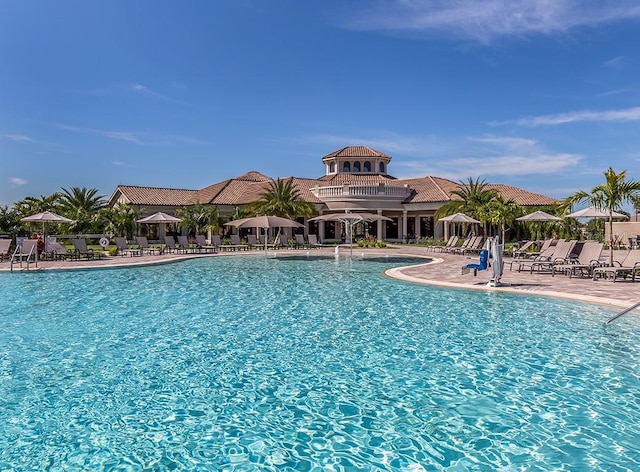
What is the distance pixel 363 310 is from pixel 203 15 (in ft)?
48.4

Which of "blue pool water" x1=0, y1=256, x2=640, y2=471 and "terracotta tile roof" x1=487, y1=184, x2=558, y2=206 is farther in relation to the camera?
"terracotta tile roof" x1=487, y1=184, x2=558, y2=206

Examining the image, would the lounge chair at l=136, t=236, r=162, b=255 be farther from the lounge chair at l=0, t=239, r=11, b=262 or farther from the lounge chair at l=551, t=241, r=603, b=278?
the lounge chair at l=551, t=241, r=603, b=278

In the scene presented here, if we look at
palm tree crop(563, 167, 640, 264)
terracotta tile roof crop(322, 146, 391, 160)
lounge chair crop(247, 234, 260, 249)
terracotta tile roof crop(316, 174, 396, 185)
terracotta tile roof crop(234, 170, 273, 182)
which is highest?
terracotta tile roof crop(322, 146, 391, 160)

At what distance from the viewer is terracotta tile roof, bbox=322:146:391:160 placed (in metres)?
49.9

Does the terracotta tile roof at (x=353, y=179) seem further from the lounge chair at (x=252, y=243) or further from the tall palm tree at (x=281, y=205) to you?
the lounge chair at (x=252, y=243)

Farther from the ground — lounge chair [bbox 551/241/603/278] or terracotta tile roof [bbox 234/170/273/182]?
terracotta tile roof [bbox 234/170/273/182]

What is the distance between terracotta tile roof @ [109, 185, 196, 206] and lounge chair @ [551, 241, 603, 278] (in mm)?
36782

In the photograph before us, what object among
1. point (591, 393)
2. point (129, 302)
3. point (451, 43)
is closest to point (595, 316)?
point (591, 393)

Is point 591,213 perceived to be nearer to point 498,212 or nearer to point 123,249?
point 498,212

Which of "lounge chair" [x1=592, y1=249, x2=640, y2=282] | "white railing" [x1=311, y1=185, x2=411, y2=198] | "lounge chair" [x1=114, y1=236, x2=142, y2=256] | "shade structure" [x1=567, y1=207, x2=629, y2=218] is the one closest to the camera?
"lounge chair" [x1=592, y1=249, x2=640, y2=282]

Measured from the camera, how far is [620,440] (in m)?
4.94

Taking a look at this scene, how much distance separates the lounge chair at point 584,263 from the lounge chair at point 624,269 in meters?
0.39

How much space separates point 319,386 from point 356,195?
36.9 m

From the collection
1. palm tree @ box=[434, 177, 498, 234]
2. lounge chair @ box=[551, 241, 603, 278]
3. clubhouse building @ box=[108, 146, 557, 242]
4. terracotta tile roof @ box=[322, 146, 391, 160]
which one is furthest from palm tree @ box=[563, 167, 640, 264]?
terracotta tile roof @ box=[322, 146, 391, 160]
